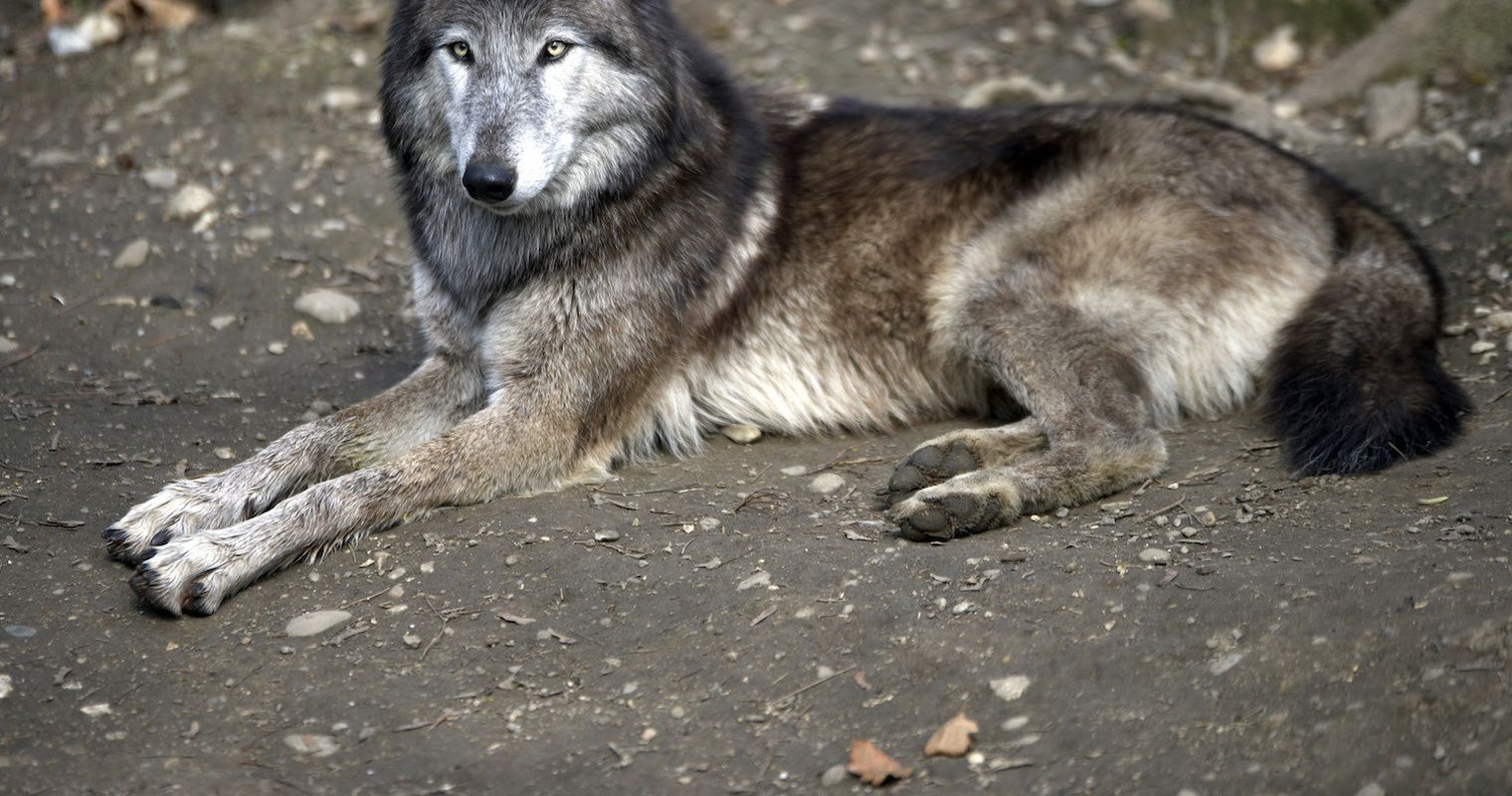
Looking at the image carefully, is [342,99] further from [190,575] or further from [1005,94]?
[190,575]

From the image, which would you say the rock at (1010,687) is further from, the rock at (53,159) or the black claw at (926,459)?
the rock at (53,159)

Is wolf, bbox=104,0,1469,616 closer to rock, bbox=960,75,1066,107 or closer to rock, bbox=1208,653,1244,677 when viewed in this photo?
rock, bbox=1208,653,1244,677

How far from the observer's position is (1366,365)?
4004mm

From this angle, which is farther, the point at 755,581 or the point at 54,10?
the point at 54,10

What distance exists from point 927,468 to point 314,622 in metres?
1.80

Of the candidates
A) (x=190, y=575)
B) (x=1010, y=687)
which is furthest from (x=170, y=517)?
(x=1010, y=687)

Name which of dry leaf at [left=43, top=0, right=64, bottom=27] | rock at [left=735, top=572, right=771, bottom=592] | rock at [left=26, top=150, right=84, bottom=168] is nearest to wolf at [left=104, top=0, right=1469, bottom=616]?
rock at [left=735, top=572, right=771, bottom=592]

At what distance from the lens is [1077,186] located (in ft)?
14.9

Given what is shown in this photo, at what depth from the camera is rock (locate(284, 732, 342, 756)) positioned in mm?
3002

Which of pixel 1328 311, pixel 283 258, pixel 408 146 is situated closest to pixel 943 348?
pixel 1328 311

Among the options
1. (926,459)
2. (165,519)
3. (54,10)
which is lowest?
(54,10)

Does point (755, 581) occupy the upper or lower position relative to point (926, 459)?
lower

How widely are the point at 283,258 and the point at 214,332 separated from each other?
60 cm

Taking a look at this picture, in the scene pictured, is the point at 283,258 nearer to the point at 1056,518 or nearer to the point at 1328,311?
the point at 1056,518
